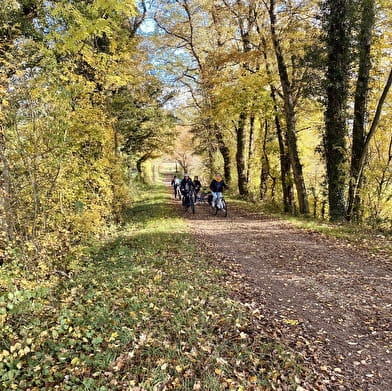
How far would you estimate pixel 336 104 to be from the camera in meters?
12.7

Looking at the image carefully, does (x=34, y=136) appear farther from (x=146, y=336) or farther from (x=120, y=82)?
(x=120, y=82)

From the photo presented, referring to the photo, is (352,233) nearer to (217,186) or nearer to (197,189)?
(217,186)

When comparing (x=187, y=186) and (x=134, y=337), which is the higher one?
(x=187, y=186)

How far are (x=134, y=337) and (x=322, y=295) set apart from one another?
349cm

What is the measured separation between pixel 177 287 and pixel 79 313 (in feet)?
6.15

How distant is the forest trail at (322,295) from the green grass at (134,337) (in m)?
0.48

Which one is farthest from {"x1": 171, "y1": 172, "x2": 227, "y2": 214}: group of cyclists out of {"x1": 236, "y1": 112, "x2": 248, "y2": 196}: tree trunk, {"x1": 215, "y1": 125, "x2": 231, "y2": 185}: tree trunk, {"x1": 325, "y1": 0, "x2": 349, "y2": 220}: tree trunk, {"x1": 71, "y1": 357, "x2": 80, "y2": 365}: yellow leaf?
{"x1": 71, "y1": 357, "x2": 80, "y2": 365}: yellow leaf

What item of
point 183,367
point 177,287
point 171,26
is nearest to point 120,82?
point 177,287

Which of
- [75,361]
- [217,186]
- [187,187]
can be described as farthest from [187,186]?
[75,361]

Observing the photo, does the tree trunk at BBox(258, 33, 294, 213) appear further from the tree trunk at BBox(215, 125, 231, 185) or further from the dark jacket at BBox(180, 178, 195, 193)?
the tree trunk at BBox(215, 125, 231, 185)

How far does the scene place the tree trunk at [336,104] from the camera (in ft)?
39.7

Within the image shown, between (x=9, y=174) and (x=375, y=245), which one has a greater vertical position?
(x=9, y=174)

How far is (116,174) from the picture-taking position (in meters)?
13.0

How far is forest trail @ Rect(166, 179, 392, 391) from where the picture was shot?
4.18 m
